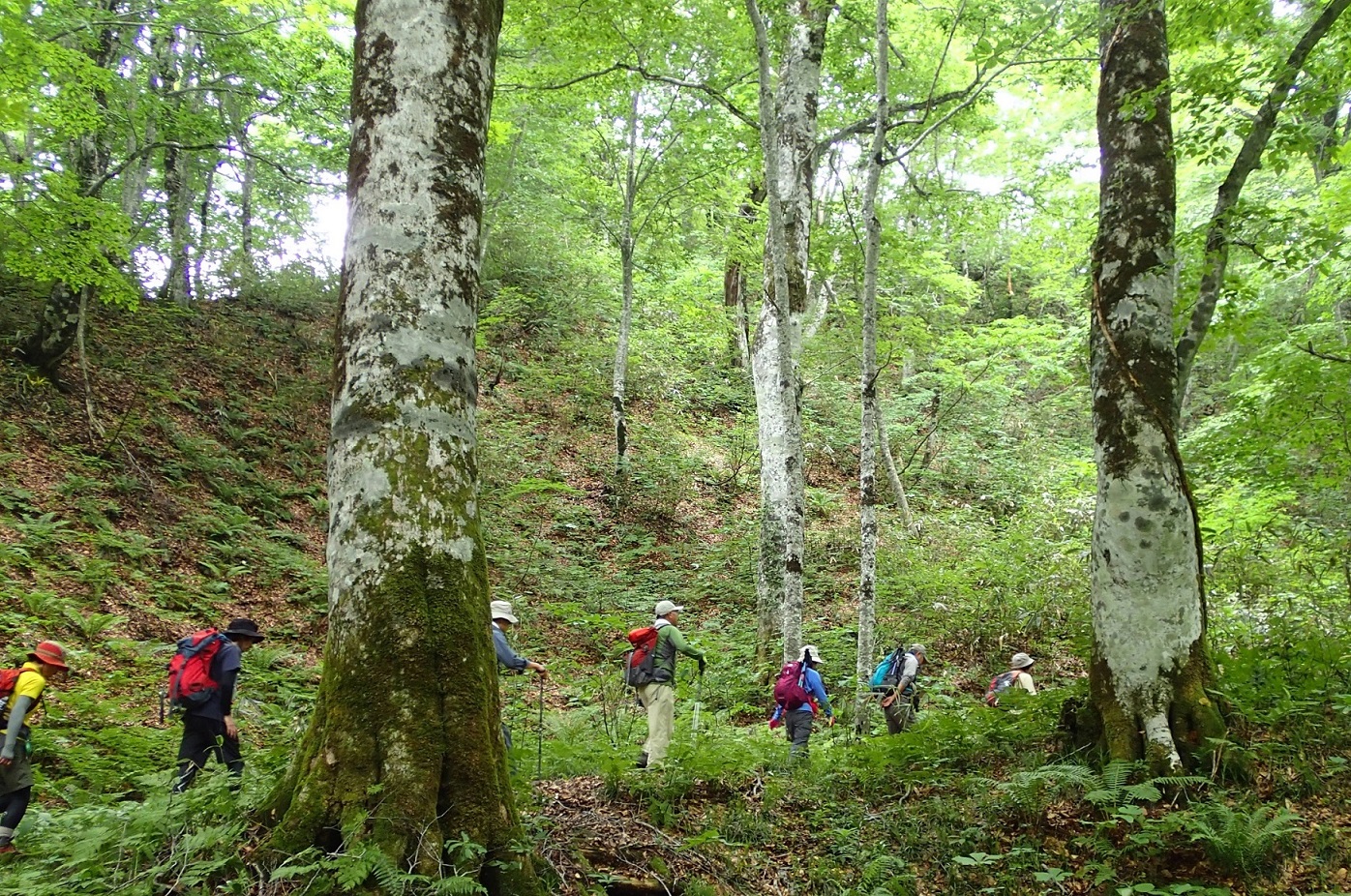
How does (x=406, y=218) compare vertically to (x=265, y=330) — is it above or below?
below

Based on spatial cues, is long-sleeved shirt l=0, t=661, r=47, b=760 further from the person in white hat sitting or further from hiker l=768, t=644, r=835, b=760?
the person in white hat sitting

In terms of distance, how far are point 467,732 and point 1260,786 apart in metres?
4.62

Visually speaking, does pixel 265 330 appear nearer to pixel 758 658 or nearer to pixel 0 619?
pixel 0 619

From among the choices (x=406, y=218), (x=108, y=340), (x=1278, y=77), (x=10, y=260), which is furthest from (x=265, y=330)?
(x=1278, y=77)

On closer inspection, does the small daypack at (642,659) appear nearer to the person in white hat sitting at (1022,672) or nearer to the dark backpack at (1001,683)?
the dark backpack at (1001,683)

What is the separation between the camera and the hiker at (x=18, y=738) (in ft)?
17.5

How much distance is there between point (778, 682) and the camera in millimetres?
8172

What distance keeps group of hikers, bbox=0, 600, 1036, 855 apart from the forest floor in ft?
0.92

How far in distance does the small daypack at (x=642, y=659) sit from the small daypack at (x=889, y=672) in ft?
10.0

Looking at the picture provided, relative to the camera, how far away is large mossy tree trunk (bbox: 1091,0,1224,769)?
15.7 feet

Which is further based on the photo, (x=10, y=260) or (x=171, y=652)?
(x=10, y=260)

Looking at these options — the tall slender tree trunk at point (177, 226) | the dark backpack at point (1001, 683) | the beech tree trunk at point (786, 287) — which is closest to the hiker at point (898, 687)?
the dark backpack at point (1001, 683)

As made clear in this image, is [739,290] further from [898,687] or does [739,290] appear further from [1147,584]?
[1147,584]

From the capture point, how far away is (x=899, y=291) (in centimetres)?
2370
